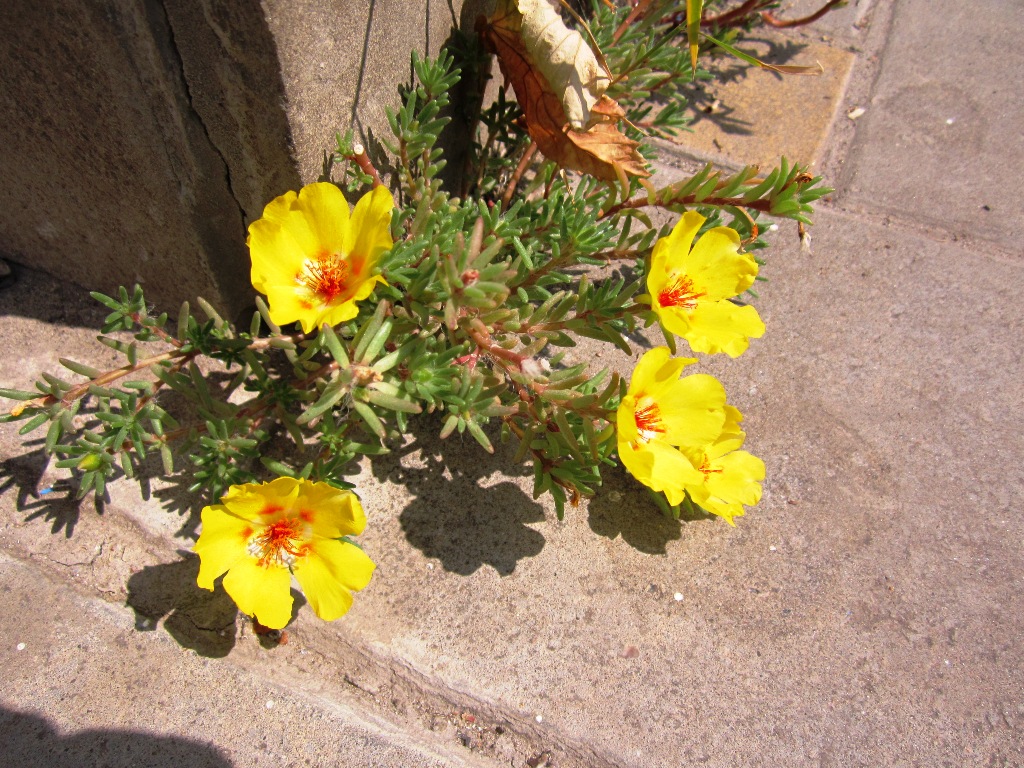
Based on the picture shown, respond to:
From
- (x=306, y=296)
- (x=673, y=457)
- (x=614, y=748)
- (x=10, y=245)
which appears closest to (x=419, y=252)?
(x=306, y=296)

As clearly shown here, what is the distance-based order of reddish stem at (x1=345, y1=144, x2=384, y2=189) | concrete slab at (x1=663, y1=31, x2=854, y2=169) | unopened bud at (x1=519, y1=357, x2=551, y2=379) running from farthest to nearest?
concrete slab at (x1=663, y1=31, x2=854, y2=169) < reddish stem at (x1=345, y1=144, x2=384, y2=189) < unopened bud at (x1=519, y1=357, x2=551, y2=379)

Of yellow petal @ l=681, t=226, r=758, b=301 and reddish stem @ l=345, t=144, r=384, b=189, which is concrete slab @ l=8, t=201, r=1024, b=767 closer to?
yellow petal @ l=681, t=226, r=758, b=301

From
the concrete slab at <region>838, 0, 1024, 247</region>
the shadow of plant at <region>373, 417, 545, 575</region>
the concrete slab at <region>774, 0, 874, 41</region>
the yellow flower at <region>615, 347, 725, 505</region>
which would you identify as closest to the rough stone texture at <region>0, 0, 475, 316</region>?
the shadow of plant at <region>373, 417, 545, 575</region>

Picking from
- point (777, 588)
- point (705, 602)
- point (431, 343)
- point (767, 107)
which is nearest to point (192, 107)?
point (431, 343)

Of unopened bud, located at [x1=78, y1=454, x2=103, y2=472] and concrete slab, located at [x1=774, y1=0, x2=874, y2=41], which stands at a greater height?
unopened bud, located at [x1=78, y1=454, x2=103, y2=472]

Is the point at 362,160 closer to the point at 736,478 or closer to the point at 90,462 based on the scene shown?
the point at 90,462

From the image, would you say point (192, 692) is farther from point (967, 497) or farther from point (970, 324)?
point (970, 324)

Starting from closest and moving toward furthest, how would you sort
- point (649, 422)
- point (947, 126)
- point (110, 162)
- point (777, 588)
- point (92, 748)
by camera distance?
point (92, 748) < point (649, 422) < point (110, 162) < point (777, 588) < point (947, 126)
